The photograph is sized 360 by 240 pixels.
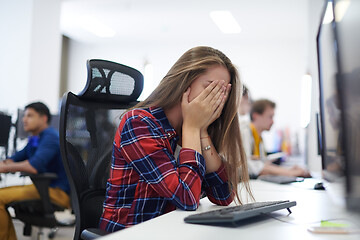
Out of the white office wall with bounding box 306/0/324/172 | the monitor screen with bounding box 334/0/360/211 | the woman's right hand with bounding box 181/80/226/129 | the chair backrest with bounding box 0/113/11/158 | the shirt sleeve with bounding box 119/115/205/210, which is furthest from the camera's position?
the white office wall with bounding box 306/0/324/172

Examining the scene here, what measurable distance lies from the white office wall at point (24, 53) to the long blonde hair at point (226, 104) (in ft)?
9.88

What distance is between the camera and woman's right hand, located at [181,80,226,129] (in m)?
1.00

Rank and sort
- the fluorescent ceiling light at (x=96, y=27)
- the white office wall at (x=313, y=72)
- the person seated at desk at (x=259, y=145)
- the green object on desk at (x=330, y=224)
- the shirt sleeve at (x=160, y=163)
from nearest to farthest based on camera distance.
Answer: the green object on desk at (x=330, y=224)
the shirt sleeve at (x=160, y=163)
the person seated at desk at (x=259, y=145)
the white office wall at (x=313, y=72)
the fluorescent ceiling light at (x=96, y=27)

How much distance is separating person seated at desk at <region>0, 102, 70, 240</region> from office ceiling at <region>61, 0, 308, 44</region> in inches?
86.9

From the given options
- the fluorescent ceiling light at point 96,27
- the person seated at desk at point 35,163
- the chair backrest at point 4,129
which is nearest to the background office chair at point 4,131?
the chair backrest at point 4,129

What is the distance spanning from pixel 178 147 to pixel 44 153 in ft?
5.45

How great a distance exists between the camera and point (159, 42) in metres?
6.88

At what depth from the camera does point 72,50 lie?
23.4 ft

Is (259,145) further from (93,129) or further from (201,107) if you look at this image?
(201,107)

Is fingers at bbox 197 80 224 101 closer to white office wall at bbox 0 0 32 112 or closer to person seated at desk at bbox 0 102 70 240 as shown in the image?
person seated at desk at bbox 0 102 70 240

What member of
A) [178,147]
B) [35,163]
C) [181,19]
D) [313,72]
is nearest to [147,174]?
[178,147]

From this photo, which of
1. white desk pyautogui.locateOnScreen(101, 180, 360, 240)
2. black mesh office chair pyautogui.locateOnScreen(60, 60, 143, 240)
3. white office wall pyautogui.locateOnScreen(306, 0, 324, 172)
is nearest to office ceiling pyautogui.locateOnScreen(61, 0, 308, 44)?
white office wall pyautogui.locateOnScreen(306, 0, 324, 172)

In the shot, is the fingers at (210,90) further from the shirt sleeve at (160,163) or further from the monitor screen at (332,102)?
the monitor screen at (332,102)

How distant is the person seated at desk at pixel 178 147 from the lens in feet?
2.95
